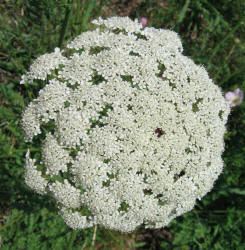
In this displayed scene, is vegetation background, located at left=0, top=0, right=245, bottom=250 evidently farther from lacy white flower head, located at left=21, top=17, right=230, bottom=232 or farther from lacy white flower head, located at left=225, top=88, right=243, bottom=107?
lacy white flower head, located at left=21, top=17, right=230, bottom=232

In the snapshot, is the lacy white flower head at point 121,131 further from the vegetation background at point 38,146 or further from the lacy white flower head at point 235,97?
the lacy white flower head at point 235,97

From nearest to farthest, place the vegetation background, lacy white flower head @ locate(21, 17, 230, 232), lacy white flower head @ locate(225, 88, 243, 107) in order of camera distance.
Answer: lacy white flower head @ locate(21, 17, 230, 232)
the vegetation background
lacy white flower head @ locate(225, 88, 243, 107)

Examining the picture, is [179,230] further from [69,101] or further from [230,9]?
[230,9]

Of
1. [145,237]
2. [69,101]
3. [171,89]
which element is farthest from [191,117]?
[145,237]

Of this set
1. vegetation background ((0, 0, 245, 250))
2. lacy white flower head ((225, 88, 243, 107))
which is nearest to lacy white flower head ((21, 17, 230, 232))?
vegetation background ((0, 0, 245, 250))

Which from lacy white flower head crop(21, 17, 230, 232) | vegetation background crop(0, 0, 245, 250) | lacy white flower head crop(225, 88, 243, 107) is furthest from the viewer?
lacy white flower head crop(225, 88, 243, 107)

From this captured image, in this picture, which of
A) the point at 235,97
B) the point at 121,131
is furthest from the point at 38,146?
the point at 235,97

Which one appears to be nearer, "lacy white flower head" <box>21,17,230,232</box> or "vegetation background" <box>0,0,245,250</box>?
"lacy white flower head" <box>21,17,230,232</box>
